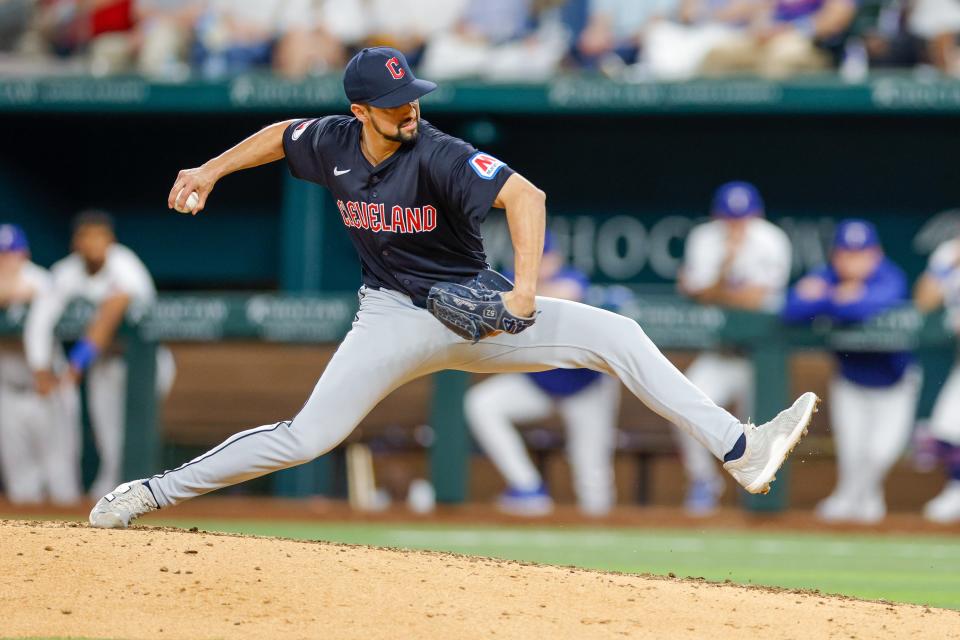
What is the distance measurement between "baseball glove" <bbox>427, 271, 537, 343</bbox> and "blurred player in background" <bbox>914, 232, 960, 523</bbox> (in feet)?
17.8

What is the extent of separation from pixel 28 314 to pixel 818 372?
515cm

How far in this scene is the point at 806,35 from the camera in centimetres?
1102

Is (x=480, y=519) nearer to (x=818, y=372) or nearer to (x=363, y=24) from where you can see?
(x=818, y=372)

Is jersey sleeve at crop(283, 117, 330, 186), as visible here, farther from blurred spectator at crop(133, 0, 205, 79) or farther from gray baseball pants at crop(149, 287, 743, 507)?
blurred spectator at crop(133, 0, 205, 79)

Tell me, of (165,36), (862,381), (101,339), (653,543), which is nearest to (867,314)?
(862,381)

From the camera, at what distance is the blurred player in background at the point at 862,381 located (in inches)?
369

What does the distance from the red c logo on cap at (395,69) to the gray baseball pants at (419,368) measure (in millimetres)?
730

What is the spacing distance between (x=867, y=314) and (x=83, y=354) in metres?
4.97

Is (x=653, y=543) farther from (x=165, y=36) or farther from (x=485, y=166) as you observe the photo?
(x=165, y=36)

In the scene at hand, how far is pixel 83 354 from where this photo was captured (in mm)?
9750

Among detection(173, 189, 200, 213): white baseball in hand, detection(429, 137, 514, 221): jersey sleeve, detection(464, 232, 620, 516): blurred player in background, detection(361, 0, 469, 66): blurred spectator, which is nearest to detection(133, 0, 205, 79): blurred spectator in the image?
detection(361, 0, 469, 66): blurred spectator

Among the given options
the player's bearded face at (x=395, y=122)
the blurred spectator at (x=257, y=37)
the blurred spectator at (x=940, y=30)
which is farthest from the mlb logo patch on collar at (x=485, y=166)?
the blurred spectator at (x=257, y=37)

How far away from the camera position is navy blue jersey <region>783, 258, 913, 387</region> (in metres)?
9.37

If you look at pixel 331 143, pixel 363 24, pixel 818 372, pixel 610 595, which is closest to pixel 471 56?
pixel 363 24
